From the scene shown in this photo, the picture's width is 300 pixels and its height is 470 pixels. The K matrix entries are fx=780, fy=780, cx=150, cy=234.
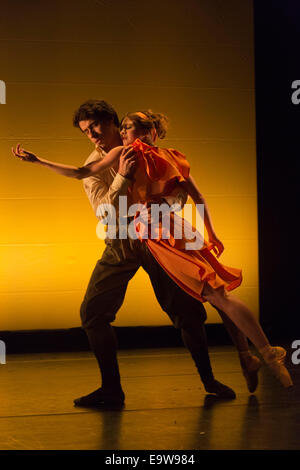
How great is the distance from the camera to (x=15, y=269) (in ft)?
18.2

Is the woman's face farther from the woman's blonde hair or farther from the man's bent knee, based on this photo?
the man's bent knee

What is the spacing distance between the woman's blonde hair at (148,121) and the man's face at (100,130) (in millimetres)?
107

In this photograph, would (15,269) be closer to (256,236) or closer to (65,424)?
(256,236)

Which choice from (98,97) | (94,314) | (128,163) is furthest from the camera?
(98,97)

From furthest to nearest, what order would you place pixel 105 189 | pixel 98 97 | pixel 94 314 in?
pixel 98 97 → pixel 105 189 → pixel 94 314

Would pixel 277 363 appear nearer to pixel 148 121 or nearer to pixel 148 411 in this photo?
pixel 148 411

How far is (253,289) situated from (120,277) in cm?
208

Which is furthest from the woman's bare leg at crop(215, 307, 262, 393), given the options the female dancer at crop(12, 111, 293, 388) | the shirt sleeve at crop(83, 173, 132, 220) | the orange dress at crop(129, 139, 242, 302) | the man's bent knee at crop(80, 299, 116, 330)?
the shirt sleeve at crop(83, 173, 132, 220)

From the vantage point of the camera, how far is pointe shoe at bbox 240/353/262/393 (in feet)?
12.9

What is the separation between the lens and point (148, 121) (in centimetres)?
395

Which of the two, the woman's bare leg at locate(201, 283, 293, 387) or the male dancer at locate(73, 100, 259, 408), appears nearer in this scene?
the woman's bare leg at locate(201, 283, 293, 387)

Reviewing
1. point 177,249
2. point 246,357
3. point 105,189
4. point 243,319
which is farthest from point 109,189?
point 246,357

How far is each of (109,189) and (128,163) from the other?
18cm

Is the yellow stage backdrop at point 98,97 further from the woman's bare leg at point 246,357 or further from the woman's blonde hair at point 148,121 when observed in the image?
the woman's bare leg at point 246,357
